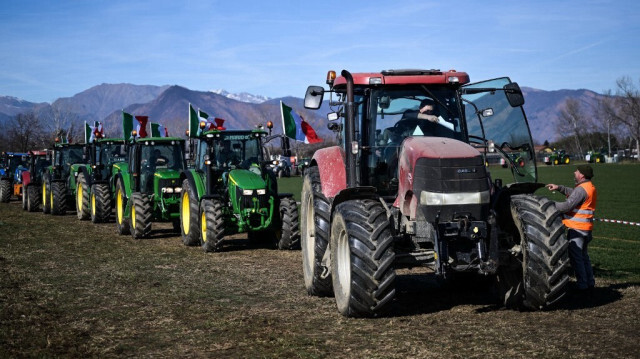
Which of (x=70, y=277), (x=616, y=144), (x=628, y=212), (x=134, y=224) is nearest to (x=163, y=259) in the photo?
(x=70, y=277)

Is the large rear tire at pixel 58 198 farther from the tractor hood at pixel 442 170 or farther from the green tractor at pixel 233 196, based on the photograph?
the tractor hood at pixel 442 170

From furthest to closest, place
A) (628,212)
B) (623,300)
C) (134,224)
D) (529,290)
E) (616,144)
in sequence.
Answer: (616,144) < (628,212) < (134,224) < (623,300) < (529,290)

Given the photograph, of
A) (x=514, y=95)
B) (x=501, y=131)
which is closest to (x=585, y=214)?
(x=501, y=131)

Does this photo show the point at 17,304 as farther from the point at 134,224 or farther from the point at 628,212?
the point at 628,212

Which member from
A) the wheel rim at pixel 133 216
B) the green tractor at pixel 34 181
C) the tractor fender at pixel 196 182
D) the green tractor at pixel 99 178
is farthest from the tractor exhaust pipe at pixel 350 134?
the green tractor at pixel 34 181

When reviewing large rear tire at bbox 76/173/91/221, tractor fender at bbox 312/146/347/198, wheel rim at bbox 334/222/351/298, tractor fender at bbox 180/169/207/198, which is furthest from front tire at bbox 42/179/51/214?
wheel rim at bbox 334/222/351/298

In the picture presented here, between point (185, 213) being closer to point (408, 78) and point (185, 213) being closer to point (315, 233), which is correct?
point (315, 233)

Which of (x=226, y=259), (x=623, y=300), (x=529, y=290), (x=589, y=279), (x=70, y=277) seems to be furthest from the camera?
(x=226, y=259)

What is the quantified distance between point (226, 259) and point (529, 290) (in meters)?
6.99

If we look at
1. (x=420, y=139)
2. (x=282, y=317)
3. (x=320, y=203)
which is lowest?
(x=282, y=317)

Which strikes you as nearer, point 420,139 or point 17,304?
point 420,139

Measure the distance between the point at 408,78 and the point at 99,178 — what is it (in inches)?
576

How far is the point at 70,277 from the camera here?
1133 centimetres

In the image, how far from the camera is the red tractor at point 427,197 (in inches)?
290
